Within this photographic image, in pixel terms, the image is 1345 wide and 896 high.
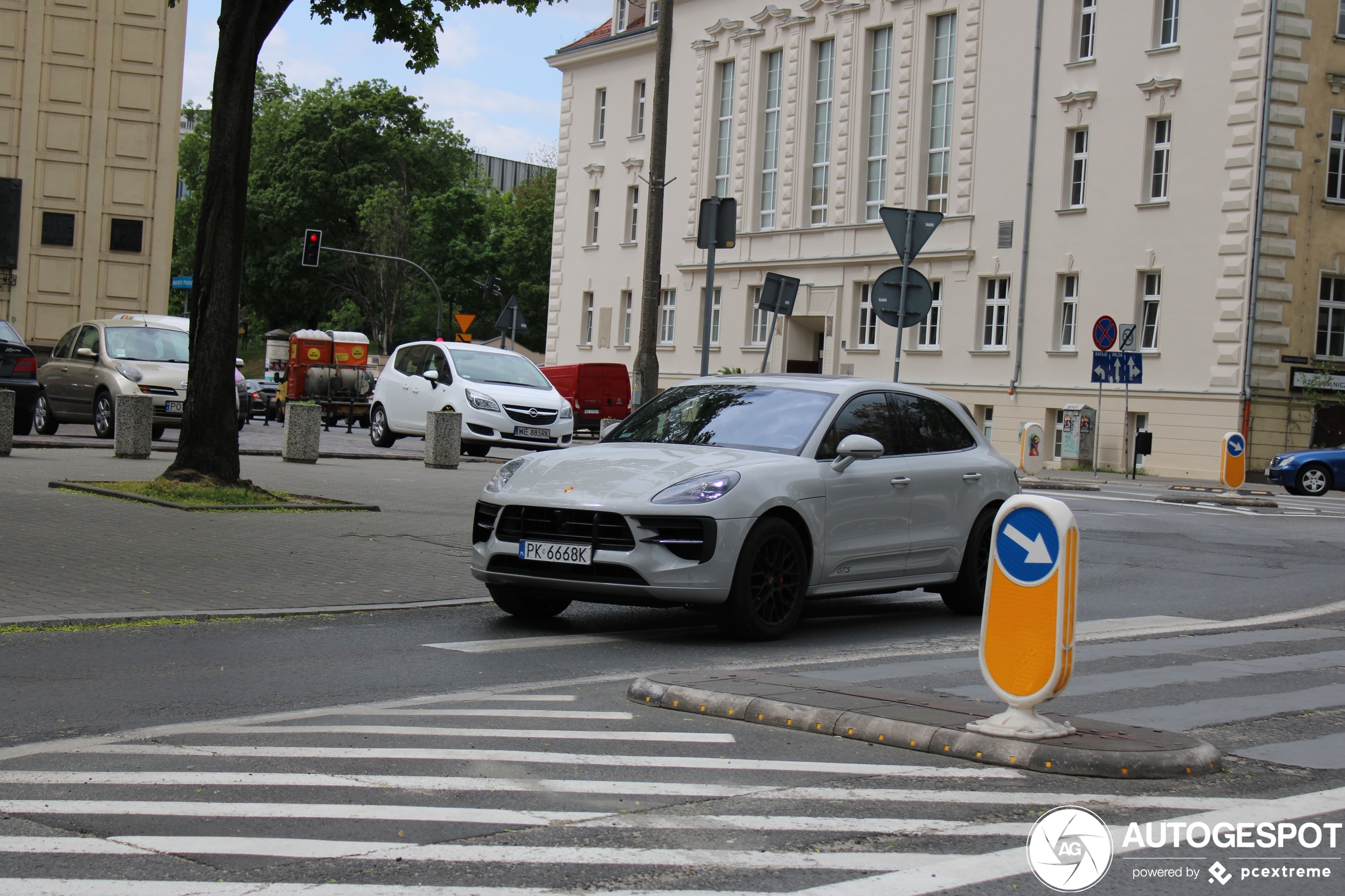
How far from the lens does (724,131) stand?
5316cm

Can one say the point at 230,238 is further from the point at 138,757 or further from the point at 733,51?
the point at 733,51

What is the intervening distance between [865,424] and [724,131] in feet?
146

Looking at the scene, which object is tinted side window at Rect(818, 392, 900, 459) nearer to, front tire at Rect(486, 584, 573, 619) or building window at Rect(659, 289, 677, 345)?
front tire at Rect(486, 584, 573, 619)

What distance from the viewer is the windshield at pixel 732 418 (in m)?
9.77

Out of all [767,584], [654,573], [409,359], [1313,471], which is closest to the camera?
[654,573]

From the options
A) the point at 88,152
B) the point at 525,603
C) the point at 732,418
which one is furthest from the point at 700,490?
the point at 88,152

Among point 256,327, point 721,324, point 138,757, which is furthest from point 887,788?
point 256,327

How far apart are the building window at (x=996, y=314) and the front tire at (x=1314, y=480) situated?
1105cm

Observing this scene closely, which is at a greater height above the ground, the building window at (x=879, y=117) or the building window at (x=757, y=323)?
the building window at (x=879, y=117)

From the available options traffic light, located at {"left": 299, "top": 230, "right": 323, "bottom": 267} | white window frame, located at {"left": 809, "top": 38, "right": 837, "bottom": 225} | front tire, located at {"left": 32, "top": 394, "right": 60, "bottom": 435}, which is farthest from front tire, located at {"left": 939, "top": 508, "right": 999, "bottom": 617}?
traffic light, located at {"left": 299, "top": 230, "right": 323, "bottom": 267}

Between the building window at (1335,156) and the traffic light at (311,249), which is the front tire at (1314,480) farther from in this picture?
the traffic light at (311,249)

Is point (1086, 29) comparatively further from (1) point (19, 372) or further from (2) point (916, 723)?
(2) point (916, 723)

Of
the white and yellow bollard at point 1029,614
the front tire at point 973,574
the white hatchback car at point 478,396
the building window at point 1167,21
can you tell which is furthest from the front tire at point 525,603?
the building window at point 1167,21

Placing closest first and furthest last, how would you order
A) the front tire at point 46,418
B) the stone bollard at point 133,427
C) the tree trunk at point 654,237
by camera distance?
the tree trunk at point 654,237 < the stone bollard at point 133,427 < the front tire at point 46,418
